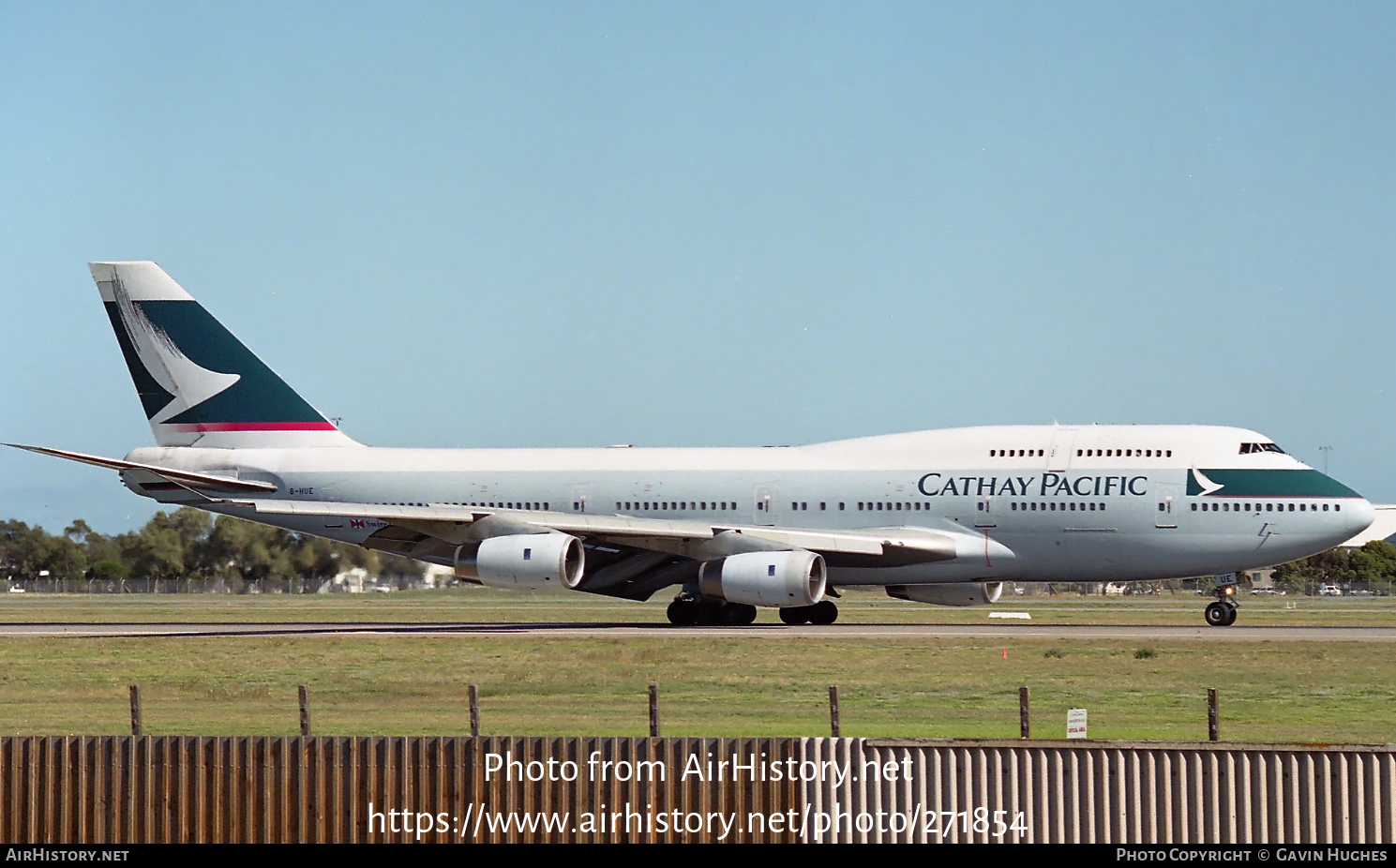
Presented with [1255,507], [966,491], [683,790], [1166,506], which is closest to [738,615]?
[966,491]

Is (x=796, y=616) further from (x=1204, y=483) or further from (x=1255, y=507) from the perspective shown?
(x=1255, y=507)

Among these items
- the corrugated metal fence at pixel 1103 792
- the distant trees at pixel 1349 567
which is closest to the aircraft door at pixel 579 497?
the corrugated metal fence at pixel 1103 792

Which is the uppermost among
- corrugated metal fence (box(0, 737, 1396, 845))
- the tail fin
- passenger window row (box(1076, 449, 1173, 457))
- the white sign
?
the tail fin

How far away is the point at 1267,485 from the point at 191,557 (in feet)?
212

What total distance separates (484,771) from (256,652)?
68.2ft

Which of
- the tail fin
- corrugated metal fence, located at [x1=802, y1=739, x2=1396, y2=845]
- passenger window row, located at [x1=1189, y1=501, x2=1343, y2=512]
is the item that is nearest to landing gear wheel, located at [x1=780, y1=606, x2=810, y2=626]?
passenger window row, located at [x1=1189, y1=501, x2=1343, y2=512]

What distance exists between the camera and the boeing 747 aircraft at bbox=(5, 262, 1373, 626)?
43.3m

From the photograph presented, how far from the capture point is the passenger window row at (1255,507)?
43000mm

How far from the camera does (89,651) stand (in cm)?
3753

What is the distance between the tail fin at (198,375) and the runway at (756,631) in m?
6.18

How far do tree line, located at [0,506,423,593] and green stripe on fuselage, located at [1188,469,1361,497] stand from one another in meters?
31.8

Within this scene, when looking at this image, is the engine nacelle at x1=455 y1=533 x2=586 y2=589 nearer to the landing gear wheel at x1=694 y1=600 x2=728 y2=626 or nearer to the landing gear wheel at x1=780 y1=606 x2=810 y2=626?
the landing gear wheel at x1=694 y1=600 x2=728 y2=626

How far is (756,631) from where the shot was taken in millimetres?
42219
